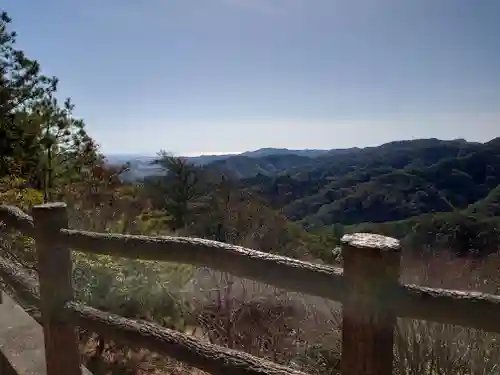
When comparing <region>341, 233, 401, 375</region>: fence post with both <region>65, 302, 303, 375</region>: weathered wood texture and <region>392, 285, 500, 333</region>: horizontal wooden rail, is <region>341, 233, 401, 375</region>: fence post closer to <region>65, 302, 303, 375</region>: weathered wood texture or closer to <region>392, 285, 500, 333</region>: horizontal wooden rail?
<region>392, 285, 500, 333</region>: horizontal wooden rail

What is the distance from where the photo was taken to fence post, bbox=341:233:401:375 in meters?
1.19

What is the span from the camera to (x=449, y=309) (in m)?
1.16

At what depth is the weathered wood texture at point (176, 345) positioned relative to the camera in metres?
1.49

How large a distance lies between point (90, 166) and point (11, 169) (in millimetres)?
9153

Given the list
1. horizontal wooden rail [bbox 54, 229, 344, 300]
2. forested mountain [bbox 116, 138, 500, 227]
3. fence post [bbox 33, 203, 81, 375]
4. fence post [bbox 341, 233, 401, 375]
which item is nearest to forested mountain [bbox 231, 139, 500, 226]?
forested mountain [bbox 116, 138, 500, 227]

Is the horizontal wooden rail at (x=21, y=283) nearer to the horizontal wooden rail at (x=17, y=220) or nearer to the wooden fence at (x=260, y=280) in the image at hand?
the horizontal wooden rail at (x=17, y=220)

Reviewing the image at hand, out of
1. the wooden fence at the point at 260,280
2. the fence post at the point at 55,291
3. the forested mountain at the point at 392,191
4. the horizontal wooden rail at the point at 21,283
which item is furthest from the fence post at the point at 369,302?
the forested mountain at the point at 392,191

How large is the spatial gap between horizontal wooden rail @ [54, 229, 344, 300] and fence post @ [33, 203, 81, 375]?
0.10 metres

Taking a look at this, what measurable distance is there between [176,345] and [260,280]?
0.50 metres

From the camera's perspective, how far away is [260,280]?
1.48 m

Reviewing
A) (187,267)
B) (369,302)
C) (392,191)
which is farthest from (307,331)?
(392,191)

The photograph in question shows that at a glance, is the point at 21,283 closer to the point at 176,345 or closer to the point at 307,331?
the point at 176,345

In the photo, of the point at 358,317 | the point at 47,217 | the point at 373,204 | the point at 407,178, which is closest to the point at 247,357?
the point at 358,317

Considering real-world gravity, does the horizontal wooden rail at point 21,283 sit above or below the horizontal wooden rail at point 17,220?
below
